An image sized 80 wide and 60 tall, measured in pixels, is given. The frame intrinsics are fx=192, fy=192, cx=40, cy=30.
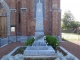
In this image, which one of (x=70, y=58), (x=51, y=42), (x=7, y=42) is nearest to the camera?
(x=70, y=58)

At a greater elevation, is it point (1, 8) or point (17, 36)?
point (1, 8)

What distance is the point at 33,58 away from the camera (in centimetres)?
1014

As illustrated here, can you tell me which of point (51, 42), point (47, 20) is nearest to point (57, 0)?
point (47, 20)

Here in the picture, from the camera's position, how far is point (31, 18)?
21.8m

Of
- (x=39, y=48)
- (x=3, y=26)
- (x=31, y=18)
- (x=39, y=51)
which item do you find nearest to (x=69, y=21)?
(x=31, y=18)

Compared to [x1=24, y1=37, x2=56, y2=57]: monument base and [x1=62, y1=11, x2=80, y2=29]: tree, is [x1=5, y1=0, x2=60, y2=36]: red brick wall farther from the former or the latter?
[x1=62, y1=11, x2=80, y2=29]: tree

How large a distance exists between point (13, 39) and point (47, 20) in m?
4.38

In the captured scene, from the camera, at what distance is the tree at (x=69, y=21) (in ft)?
172

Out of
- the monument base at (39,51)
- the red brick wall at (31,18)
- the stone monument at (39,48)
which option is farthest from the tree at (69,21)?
the monument base at (39,51)

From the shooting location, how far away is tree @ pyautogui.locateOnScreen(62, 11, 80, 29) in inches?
2063

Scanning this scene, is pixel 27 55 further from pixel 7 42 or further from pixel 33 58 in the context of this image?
pixel 7 42

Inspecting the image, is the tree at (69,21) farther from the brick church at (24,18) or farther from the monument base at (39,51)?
the monument base at (39,51)

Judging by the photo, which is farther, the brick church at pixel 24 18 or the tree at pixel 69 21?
the tree at pixel 69 21

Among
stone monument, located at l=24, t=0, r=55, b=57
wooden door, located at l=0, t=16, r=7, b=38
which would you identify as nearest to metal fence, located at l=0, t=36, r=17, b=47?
wooden door, located at l=0, t=16, r=7, b=38
